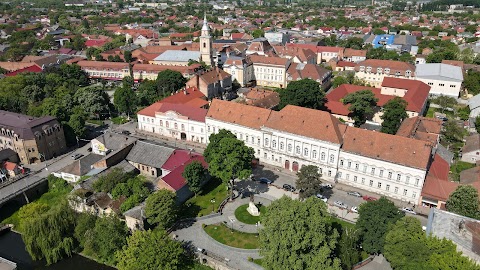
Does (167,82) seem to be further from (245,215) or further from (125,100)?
(245,215)

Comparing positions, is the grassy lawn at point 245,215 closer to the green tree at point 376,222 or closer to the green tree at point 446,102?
the green tree at point 376,222

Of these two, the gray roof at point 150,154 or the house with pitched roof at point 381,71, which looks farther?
the house with pitched roof at point 381,71

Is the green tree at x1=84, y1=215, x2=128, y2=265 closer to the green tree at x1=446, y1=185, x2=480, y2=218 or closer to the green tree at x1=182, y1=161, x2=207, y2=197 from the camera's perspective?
the green tree at x1=182, y1=161, x2=207, y2=197

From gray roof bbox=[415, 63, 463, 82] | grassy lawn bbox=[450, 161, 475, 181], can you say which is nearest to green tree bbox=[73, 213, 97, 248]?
grassy lawn bbox=[450, 161, 475, 181]

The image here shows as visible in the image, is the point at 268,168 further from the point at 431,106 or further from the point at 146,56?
the point at 146,56

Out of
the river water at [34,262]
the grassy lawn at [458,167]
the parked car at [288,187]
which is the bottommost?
the river water at [34,262]

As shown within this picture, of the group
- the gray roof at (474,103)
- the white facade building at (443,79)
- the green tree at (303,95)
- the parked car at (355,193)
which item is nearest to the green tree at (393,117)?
the green tree at (303,95)
